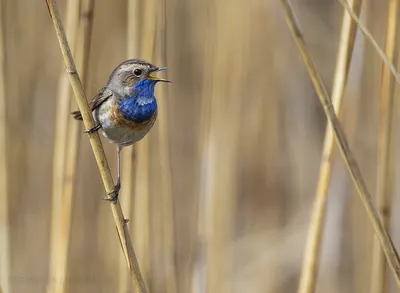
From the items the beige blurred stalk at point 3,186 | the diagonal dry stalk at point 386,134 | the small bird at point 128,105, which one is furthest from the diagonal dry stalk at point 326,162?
the beige blurred stalk at point 3,186

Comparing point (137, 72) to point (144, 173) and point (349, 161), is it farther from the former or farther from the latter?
point (349, 161)

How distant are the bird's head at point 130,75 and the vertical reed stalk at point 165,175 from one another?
114 mm

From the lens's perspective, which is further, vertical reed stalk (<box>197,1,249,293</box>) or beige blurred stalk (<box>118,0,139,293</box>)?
vertical reed stalk (<box>197,1,249,293</box>)

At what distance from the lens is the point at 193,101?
8.54ft

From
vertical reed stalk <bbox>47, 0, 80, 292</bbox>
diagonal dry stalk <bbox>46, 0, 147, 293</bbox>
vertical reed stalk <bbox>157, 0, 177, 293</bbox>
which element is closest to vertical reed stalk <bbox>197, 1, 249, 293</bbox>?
vertical reed stalk <bbox>157, 0, 177, 293</bbox>

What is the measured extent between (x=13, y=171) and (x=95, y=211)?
33cm

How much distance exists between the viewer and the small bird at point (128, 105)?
4.83ft

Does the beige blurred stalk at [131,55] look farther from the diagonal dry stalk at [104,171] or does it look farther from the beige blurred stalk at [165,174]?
the diagonal dry stalk at [104,171]

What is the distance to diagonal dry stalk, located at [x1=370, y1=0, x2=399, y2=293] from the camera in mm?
1295

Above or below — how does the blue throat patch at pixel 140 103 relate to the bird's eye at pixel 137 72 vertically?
below

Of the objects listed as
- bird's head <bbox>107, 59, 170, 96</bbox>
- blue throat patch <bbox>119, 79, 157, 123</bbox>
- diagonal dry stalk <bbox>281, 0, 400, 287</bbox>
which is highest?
bird's head <bbox>107, 59, 170, 96</bbox>

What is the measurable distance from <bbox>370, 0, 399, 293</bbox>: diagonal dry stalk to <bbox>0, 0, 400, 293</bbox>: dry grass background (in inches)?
20.1

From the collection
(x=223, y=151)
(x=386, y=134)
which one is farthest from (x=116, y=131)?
(x=223, y=151)

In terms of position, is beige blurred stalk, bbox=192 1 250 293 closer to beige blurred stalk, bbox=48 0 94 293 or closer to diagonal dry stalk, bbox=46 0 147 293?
beige blurred stalk, bbox=48 0 94 293
